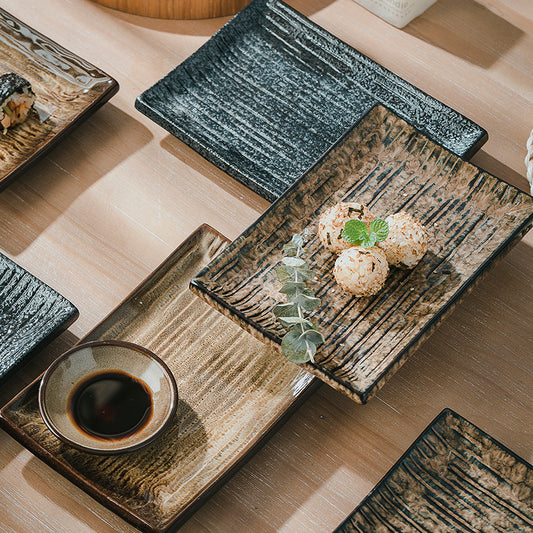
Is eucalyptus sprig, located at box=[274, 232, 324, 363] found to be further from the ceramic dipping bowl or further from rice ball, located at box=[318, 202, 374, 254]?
the ceramic dipping bowl

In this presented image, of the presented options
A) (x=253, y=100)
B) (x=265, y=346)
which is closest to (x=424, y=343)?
(x=265, y=346)

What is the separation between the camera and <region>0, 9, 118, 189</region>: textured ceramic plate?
4.10 feet

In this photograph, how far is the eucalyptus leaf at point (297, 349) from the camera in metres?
0.98

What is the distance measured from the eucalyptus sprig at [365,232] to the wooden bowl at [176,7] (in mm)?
671

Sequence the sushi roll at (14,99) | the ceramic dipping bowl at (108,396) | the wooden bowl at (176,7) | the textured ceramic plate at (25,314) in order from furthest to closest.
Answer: the wooden bowl at (176,7) → the sushi roll at (14,99) → the textured ceramic plate at (25,314) → the ceramic dipping bowl at (108,396)

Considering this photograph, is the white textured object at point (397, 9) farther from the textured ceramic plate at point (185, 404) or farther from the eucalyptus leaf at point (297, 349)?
the eucalyptus leaf at point (297, 349)

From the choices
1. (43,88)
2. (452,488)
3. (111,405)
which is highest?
(43,88)

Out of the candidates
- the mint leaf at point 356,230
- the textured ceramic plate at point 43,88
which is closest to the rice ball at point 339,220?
the mint leaf at point 356,230

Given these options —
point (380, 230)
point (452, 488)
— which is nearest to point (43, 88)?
point (380, 230)

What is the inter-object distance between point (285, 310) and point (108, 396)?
0.82 ft

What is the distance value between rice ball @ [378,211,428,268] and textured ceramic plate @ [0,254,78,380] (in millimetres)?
435

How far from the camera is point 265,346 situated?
A: 1.08 meters

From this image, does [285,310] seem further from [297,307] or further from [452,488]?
[452,488]

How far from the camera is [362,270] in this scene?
1.03 metres
